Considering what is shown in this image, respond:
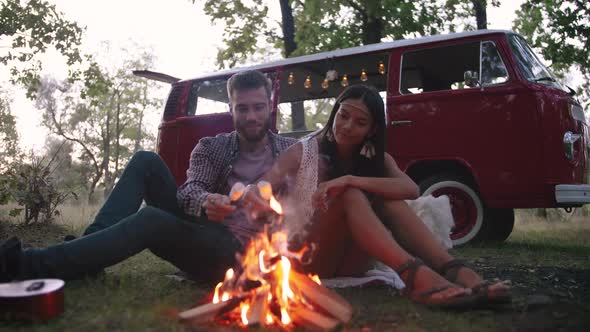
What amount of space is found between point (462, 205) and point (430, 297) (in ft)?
10.9

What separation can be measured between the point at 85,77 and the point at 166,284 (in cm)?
1012

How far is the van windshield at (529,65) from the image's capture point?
4.89m

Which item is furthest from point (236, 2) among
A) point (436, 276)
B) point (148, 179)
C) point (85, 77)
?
point (436, 276)

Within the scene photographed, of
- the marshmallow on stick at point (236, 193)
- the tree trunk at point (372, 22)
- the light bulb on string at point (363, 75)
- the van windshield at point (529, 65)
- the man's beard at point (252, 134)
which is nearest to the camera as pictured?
the marshmallow on stick at point (236, 193)

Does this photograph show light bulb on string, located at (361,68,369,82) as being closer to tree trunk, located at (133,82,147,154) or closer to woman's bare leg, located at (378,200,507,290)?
woman's bare leg, located at (378,200,507,290)

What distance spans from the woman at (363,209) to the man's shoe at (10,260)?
127 centimetres

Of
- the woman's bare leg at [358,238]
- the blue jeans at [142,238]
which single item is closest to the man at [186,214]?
the blue jeans at [142,238]

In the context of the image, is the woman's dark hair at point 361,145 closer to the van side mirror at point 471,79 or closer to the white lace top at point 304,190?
the white lace top at point 304,190

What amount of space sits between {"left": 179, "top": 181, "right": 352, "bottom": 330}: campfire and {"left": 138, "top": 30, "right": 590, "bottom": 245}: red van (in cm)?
330

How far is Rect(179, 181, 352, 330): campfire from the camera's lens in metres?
1.95

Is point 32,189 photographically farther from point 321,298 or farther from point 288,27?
point 288,27

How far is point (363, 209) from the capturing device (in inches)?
96.2

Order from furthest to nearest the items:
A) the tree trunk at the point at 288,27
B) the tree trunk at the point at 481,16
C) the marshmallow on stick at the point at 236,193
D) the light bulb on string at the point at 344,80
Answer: the tree trunk at the point at 288,27
the tree trunk at the point at 481,16
the light bulb on string at the point at 344,80
the marshmallow on stick at the point at 236,193

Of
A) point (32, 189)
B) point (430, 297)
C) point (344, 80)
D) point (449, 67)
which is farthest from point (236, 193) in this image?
point (32, 189)
